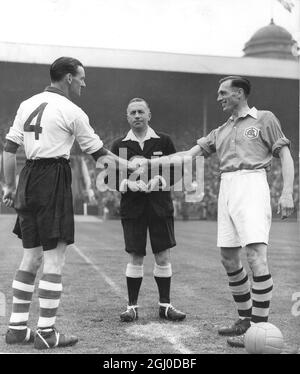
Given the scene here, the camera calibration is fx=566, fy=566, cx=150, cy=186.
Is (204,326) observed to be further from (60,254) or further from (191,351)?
(60,254)

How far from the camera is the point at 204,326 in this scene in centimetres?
446

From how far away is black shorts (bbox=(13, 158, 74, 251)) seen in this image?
378 cm

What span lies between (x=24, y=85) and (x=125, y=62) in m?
6.00

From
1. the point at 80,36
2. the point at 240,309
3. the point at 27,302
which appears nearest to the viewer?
the point at 27,302

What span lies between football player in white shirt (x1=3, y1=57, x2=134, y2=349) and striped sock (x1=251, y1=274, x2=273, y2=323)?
1.27 m

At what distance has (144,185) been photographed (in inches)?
184

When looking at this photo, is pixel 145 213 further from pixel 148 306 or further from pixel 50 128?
pixel 50 128

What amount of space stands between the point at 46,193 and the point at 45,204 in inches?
2.9

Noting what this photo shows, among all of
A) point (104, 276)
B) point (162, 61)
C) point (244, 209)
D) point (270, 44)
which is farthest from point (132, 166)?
point (270, 44)

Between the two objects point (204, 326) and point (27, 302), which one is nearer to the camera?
point (27, 302)

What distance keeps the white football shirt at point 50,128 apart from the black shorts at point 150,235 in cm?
111

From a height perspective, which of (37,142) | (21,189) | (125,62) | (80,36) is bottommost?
(21,189)

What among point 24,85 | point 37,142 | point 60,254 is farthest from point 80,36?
point 24,85

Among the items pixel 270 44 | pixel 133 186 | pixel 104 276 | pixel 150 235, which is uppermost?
pixel 270 44
